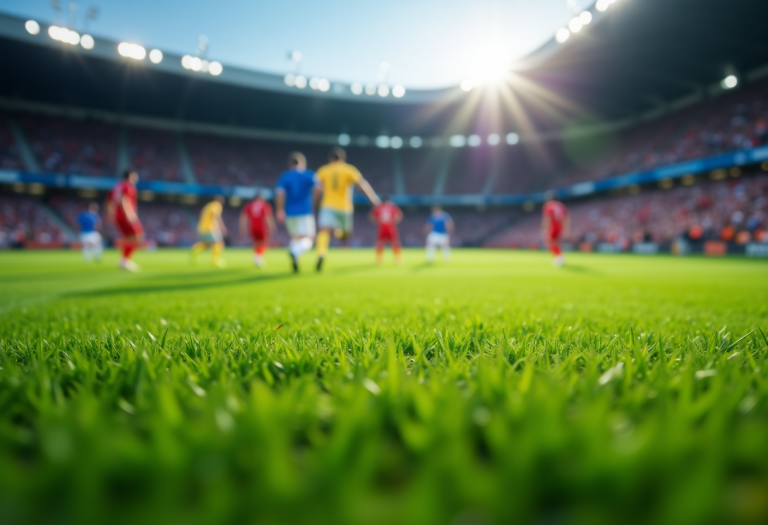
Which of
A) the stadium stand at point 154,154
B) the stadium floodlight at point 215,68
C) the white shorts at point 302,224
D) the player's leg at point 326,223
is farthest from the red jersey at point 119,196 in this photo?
the stadium stand at point 154,154

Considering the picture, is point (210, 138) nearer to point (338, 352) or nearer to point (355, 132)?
point (355, 132)

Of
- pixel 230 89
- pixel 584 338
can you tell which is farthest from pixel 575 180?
pixel 584 338

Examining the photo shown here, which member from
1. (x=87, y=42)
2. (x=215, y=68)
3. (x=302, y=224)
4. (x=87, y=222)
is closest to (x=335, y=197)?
(x=302, y=224)

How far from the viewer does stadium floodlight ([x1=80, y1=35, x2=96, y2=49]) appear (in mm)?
24312

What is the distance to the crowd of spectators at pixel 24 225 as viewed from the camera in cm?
2480

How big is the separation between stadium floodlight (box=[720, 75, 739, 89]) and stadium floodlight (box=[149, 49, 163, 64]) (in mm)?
39253

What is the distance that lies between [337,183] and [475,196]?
33.8m

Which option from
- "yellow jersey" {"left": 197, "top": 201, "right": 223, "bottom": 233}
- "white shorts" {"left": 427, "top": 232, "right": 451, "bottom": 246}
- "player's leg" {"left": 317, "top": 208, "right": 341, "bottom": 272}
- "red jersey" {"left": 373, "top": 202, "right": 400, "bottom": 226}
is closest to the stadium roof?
"white shorts" {"left": 427, "top": 232, "right": 451, "bottom": 246}

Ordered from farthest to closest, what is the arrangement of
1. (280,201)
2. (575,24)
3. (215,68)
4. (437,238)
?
1. (215,68)
2. (575,24)
3. (437,238)
4. (280,201)

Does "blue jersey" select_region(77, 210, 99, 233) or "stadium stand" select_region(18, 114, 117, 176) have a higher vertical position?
"stadium stand" select_region(18, 114, 117, 176)

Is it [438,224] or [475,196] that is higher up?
[475,196]

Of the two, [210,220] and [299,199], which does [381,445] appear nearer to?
[299,199]

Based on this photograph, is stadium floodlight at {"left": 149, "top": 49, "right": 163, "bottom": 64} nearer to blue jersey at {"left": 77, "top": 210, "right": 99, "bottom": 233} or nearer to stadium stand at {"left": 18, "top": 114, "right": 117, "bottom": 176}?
stadium stand at {"left": 18, "top": 114, "right": 117, "bottom": 176}

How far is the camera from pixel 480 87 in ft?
103
